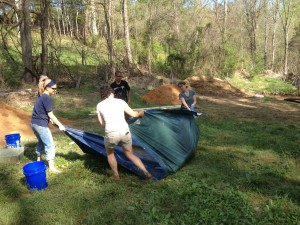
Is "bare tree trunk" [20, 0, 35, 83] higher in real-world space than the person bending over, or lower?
higher

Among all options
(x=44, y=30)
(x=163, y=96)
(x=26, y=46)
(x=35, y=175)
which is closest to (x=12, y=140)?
(x=35, y=175)

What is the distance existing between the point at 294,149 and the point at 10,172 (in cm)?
510

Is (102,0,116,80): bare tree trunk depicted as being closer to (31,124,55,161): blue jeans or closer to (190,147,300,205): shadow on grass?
(190,147,300,205): shadow on grass

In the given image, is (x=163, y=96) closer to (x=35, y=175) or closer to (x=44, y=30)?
(x=44, y=30)

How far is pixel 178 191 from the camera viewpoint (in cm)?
411

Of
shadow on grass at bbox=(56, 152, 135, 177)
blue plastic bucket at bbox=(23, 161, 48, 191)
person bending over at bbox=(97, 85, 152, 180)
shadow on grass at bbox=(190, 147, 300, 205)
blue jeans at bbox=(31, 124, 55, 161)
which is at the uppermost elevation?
person bending over at bbox=(97, 85, 152, 180)

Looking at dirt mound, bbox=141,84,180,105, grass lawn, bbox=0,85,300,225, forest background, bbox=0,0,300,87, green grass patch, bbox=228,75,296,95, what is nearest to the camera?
grass lawn, bbox=0,85,300,225

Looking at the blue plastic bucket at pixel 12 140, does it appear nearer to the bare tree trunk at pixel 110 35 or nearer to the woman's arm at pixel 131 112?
the woman's arm at pixel 131 112

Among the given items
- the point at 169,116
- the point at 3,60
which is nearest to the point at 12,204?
Answer: the point at 169,116

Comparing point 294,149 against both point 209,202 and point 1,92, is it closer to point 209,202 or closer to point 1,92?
point 209,202

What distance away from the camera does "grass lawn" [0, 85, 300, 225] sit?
3.54m

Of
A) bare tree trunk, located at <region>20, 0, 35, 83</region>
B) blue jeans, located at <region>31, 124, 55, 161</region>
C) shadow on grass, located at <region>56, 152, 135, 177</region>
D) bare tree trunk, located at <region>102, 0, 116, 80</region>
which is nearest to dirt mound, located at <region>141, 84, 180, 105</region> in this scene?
bare tree trunk, located at <region>102, 0, 116, 80</region>

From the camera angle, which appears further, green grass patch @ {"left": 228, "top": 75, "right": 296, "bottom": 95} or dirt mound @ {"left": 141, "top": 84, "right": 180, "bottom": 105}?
green grass patch @ {"left": 228, "top": 75, "right": 296, "bottom": 95}

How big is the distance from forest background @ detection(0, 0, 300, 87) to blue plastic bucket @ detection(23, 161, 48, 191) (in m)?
Answer: 8.79
